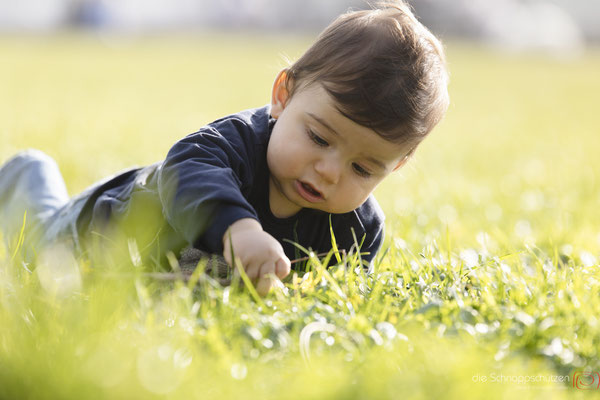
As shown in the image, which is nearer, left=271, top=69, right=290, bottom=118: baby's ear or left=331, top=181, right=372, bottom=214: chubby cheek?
left=331, top=181, right=372, bottom=214: chubby cheek

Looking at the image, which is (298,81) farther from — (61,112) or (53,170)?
(61,112)

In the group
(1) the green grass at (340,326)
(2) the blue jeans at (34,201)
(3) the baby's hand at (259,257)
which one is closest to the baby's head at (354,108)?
(1) the green grass at (340,326)

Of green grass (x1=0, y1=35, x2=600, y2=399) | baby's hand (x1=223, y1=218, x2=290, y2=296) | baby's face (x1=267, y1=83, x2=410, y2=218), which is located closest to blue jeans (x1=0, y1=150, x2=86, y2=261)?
green grass (x1=0, y1=35, x2=600, y2=399)

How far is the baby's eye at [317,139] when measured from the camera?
2.27 meters

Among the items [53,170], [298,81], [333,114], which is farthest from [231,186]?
[53,170]

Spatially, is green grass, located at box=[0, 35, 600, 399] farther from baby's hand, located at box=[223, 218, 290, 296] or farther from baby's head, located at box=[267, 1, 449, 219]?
baby's head, located at box=[267, 1, 449, 219]

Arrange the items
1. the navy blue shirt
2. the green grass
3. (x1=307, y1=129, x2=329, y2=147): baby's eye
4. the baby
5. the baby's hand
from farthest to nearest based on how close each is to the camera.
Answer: (x1=307, y1=129, x2=329, y2=147): baby's eye, the baby, the navy blue shirt, the baby's hand, the green grass

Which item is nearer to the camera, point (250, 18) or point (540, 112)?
point (540, 112)

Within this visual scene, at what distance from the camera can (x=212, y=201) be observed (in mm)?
1916

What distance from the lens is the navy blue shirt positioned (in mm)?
1938

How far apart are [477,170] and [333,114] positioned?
4.46 metres

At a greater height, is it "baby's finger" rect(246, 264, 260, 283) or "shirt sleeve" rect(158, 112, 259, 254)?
"shirt sleeve" rect(158, 112, 259, 254)

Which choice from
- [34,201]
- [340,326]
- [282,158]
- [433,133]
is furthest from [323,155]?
[433,133]

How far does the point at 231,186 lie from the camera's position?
6.49ft
